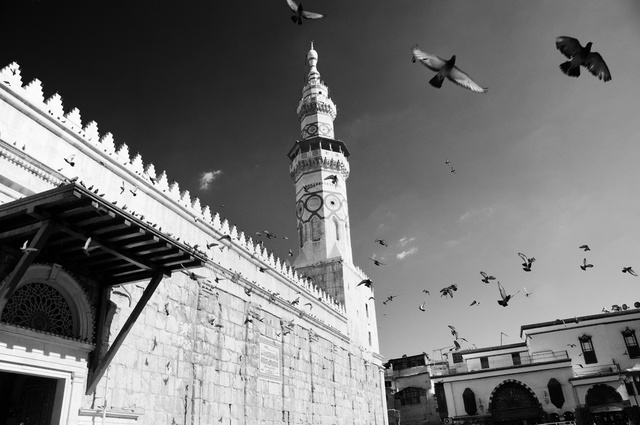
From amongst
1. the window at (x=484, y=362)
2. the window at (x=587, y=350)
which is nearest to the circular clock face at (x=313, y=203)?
the window at (x=484, y=362)

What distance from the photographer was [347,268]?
28250 mm

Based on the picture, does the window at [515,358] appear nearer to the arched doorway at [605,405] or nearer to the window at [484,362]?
the window at [484,362]

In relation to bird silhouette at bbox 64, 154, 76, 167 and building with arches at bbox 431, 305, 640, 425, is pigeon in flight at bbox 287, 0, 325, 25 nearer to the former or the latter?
bird silhouette at bbox 64, 154, 76, 167

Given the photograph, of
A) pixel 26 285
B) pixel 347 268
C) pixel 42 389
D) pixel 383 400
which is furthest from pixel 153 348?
pixel 383 400

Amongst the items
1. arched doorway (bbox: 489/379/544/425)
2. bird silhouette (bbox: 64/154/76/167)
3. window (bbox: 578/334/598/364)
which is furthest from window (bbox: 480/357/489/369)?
bird silhouette (bbox: 64/154/76/167)

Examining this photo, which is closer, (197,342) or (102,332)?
(102,332)

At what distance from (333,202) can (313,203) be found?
1.32 m

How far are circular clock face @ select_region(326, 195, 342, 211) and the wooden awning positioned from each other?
2018 centimetres

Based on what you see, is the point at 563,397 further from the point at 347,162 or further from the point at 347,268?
the point at 347,162

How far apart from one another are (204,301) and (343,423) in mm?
12134

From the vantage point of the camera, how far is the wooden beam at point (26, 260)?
7.63 m

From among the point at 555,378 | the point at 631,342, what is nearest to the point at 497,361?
the point at 555,378

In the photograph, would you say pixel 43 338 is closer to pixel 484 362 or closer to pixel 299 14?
pixel 299 14

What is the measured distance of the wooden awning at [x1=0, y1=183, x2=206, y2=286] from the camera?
24.9 ft
